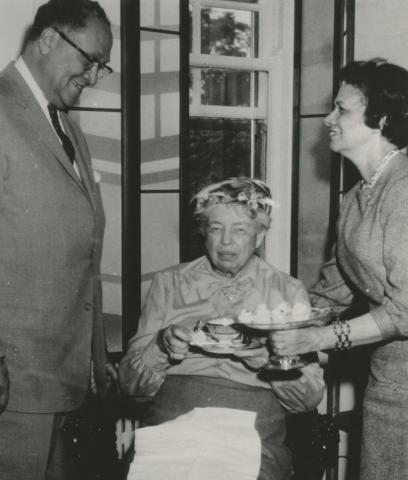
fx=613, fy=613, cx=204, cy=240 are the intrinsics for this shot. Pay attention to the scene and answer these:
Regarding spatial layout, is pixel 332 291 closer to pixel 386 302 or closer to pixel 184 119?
pixel 386 302

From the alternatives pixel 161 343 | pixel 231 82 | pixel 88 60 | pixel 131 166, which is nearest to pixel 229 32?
pixel 231 82

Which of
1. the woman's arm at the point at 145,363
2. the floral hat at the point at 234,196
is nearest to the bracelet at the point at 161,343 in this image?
the woman's arm at the point at 145,363

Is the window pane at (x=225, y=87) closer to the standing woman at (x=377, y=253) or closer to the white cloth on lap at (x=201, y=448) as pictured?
the standing woman at (x=377, y=253)

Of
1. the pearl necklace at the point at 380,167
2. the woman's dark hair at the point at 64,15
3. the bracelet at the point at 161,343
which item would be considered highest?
the woman's dark hair at the point at 64,15

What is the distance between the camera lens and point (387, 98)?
7.38 feet

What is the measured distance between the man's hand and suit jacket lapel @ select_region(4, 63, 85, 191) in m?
0.63

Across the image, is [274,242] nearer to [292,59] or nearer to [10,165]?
[292,59]

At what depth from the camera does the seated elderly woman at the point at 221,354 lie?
2197 mm

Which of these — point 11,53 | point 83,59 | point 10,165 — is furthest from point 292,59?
point 10,165

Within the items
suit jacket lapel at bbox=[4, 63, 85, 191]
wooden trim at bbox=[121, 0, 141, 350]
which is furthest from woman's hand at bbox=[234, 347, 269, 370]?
wooden trim at bbox=[121, 0, 141, 350]

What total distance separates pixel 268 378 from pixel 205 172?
6.68 ft

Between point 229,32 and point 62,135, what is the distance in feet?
7.46

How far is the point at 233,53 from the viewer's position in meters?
4.06

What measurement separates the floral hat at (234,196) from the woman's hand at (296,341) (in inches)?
22.0
